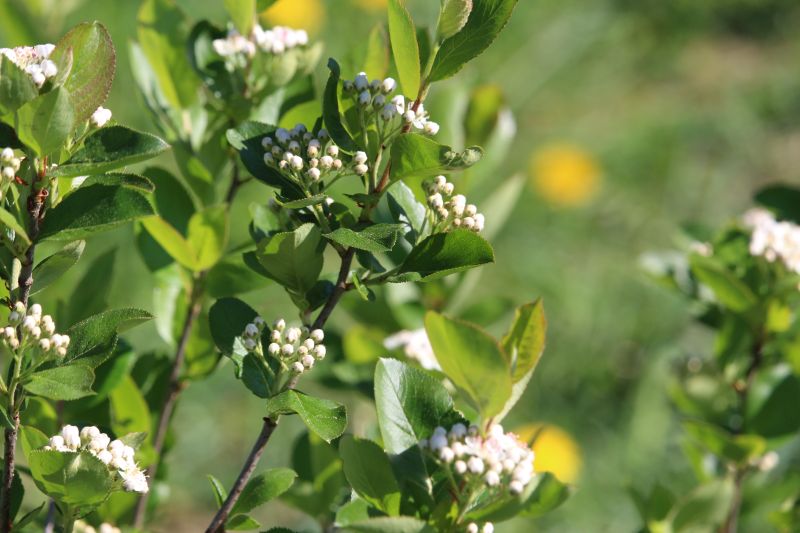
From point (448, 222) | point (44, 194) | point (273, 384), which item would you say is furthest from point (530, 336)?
point (44, 194)

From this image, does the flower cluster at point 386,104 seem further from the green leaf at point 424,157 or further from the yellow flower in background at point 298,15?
the yellow flower in background at point 298,15

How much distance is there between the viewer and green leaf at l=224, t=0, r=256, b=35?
1035mm

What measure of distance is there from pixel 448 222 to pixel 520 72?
3476 millimetres

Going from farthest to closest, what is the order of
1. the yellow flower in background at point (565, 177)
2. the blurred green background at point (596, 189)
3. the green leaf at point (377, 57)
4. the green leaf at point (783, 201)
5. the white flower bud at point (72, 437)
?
the yellow flower in background at point (565, 177), the blurred green background at point (596, 189), the green leaf at point (783, 201), the green leaf at point (377, 57), the white flower bud at point (72, 437)

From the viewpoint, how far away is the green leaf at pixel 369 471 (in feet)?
2.56

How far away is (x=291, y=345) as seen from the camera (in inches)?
32.1

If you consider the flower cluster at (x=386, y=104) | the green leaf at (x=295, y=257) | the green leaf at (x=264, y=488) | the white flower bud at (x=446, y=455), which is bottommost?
the green leaf at (x=264, y=488)

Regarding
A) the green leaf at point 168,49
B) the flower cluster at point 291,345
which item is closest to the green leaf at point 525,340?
the flower cluster at point 291,345

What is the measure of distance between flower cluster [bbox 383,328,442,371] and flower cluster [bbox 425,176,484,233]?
27 cm

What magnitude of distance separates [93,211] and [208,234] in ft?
0.91

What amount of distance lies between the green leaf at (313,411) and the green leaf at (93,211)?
17 cm

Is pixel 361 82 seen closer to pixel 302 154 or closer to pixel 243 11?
pixel 302 154

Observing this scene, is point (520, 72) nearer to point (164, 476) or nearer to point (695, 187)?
point (695, 187)

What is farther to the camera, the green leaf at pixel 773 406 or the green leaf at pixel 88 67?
the green leaf at pixel 773 406
